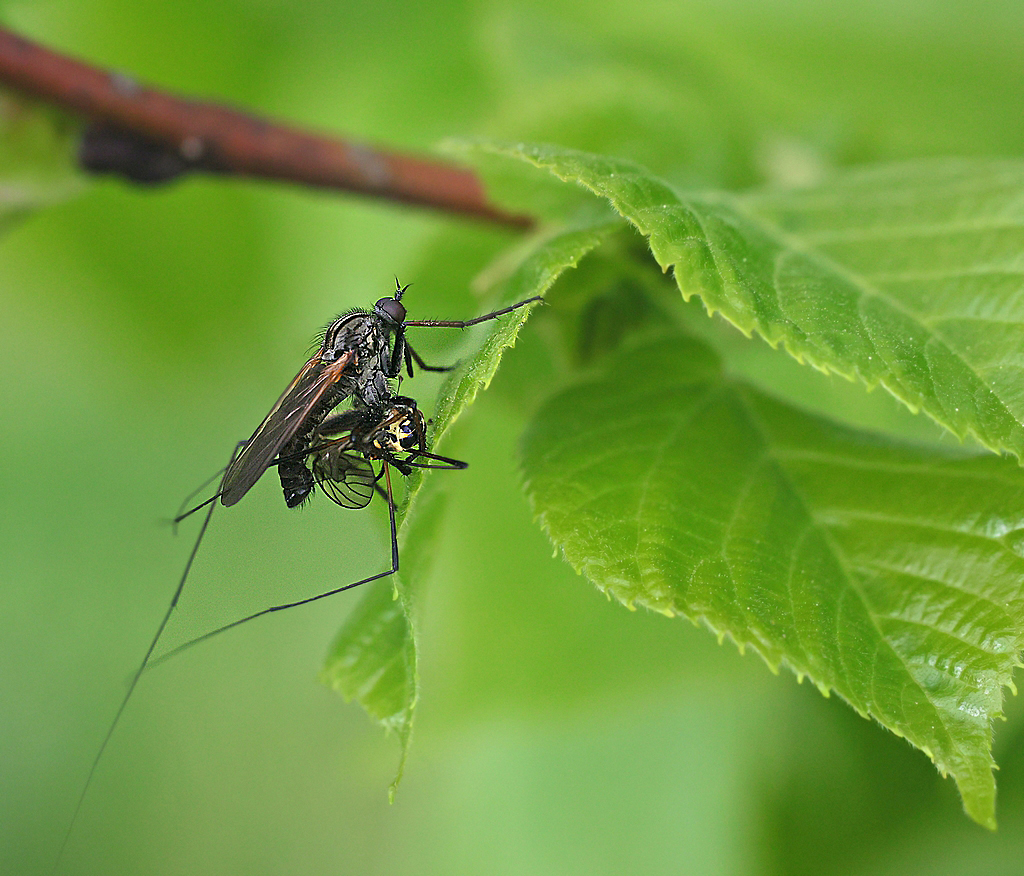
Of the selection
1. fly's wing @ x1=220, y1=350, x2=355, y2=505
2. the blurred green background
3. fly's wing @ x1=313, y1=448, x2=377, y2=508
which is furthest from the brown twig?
fly's wing @ x1=313, y1=448, x2=377, y2=508

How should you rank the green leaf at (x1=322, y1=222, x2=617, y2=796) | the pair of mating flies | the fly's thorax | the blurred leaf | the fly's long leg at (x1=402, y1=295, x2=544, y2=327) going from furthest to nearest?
1. the blurred leaf
2. the fly's thorax
3. the pair of mating flies
4. the fly's long leg at (x1=402, y1=295, x2=544, y2=327)
5. the green leaf at (x1=322, y1=222, x2=617, y2=796)

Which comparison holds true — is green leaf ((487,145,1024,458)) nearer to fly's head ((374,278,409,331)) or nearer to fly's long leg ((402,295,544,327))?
fly's long leg ((402,295,544,327))

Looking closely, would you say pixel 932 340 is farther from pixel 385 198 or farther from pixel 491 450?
pixel 491 450

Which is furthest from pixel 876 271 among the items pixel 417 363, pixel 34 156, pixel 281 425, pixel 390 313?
pixel 34 156

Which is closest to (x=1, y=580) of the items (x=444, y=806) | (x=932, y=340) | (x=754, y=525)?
(x=444, y=806)

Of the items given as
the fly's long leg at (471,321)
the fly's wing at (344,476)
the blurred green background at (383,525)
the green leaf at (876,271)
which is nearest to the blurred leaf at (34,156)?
the blurred green background at (383,525)

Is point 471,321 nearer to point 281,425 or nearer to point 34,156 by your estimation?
point 281,425

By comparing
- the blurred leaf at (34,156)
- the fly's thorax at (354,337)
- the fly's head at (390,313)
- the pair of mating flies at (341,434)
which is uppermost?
the blurred leaf at (34,156)

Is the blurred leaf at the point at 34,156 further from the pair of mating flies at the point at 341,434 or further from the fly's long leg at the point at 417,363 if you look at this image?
the fly's long leg at the point at 417,363
